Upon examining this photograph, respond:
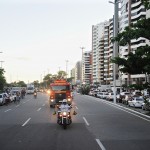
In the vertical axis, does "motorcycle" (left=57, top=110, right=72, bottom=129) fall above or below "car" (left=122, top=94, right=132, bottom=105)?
below

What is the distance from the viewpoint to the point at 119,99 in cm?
4884

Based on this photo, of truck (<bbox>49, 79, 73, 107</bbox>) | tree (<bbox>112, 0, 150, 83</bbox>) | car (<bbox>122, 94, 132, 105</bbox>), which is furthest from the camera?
car (<bbox>122, 94, 132, 105</bbox>)

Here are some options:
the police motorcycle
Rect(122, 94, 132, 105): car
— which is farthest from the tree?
Rect(122, 94, 132, 105): car

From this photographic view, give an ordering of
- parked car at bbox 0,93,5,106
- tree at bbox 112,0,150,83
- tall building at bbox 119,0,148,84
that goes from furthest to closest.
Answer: tall building at bbox 119,0,148,84 < parked car at bbox 0,93,5,106 < tree at bbox 112,0,150,83

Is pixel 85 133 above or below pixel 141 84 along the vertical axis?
below

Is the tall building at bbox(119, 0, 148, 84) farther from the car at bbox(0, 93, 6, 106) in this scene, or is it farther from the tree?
the tree

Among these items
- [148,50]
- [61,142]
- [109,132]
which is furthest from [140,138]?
Answer: [148,50]

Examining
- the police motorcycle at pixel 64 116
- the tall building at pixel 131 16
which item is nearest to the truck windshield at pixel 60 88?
the police motorcycle at pixel 64 116

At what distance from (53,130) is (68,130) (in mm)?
725

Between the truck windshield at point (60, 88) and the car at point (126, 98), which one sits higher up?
the truck windshield at point (60, 88)

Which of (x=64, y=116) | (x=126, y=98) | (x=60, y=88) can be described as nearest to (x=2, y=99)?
(x=60, y=88)

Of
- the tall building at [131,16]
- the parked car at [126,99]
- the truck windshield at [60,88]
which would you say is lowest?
the parked car at [126,99]

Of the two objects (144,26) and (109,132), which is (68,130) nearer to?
(109,132)

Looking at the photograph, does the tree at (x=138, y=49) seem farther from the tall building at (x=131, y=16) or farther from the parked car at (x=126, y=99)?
the tall building at (x=131, y=16)
